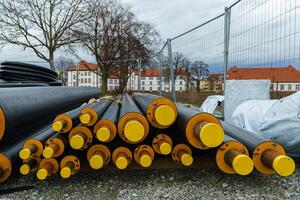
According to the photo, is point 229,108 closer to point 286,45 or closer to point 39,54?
point 286,45

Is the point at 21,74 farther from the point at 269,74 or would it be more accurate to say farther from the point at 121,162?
the point at 269,74

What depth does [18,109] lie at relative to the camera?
2053 millimetres

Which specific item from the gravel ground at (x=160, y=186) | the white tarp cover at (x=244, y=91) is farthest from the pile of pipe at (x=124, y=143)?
the white tarp cover at (x=244, y=91)

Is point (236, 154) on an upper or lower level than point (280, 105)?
lower

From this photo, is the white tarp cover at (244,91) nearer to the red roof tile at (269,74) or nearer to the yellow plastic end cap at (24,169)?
the red roof tile at (269,74)

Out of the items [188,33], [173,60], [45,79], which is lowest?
[45,79]

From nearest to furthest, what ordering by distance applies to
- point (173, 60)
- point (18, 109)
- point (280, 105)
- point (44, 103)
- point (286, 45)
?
1. point (18, 109)
2. point (280, 105)
3. point (44, 103)
4. point (286, 45)
5. point (173, 60)

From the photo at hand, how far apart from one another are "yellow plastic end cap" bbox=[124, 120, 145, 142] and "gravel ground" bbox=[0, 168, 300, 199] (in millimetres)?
411

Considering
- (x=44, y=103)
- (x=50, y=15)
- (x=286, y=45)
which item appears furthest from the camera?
(x=50, y=15)

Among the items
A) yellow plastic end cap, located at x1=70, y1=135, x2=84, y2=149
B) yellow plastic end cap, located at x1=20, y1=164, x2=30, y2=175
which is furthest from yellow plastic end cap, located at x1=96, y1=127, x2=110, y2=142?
yellow plastic end cap, located at x1=20, y1=164, x2=30, y2=175

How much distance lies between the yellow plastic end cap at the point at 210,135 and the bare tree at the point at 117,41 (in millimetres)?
17342

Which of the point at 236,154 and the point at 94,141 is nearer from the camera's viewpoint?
the point at 236,154

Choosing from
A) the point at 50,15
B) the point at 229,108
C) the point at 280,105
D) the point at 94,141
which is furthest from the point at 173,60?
the point at 50,15

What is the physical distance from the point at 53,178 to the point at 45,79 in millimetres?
3539
